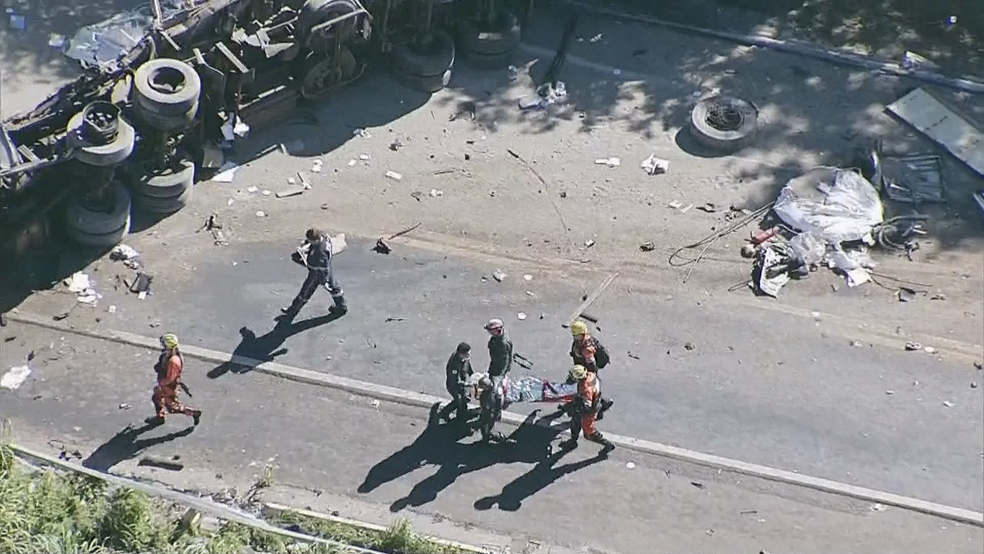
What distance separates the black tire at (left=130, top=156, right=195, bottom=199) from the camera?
14.4 m

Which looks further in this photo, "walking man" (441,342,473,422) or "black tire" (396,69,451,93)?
"black tire" (396,69,451,93)

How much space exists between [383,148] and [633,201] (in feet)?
11.5

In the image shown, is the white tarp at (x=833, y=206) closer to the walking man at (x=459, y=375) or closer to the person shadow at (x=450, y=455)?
the person shadow at (x=450, y=455)

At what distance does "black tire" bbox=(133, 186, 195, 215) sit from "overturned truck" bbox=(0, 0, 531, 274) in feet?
0.06

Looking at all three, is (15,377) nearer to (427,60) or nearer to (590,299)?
(590,299)

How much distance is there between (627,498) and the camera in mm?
11938

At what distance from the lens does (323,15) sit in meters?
15.2

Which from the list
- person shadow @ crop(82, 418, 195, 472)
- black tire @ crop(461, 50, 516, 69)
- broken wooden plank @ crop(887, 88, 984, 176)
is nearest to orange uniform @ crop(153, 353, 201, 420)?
person shadow @ crop(82, 418, 195, 472)

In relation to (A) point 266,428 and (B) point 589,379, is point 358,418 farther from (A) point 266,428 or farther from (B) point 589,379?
(B) point 589,379

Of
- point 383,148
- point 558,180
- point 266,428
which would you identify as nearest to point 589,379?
point 266,428

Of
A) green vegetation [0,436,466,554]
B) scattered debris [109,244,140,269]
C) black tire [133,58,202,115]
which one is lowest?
scattered debris [109,244,140,269]

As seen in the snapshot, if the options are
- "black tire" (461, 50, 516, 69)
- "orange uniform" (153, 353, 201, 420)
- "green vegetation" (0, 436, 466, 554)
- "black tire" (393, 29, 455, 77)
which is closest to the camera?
"green vegetation" (0, 436, 466, 554)

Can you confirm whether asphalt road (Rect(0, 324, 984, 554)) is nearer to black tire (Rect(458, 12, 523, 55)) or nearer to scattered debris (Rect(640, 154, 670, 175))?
scattered debris (Rect(640, 154, 670, 175))

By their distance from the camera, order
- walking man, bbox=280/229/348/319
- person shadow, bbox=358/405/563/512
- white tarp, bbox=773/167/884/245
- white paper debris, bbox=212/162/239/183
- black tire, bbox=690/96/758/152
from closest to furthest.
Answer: person shadow, bbox=358/405/563/512 → walking man, bbox=280/229/348/319 → white tarp, bbox=773/167/884/245 → white paper debris, bbox=212/162/239/183 → black tire, bbox=690/96/758/152
